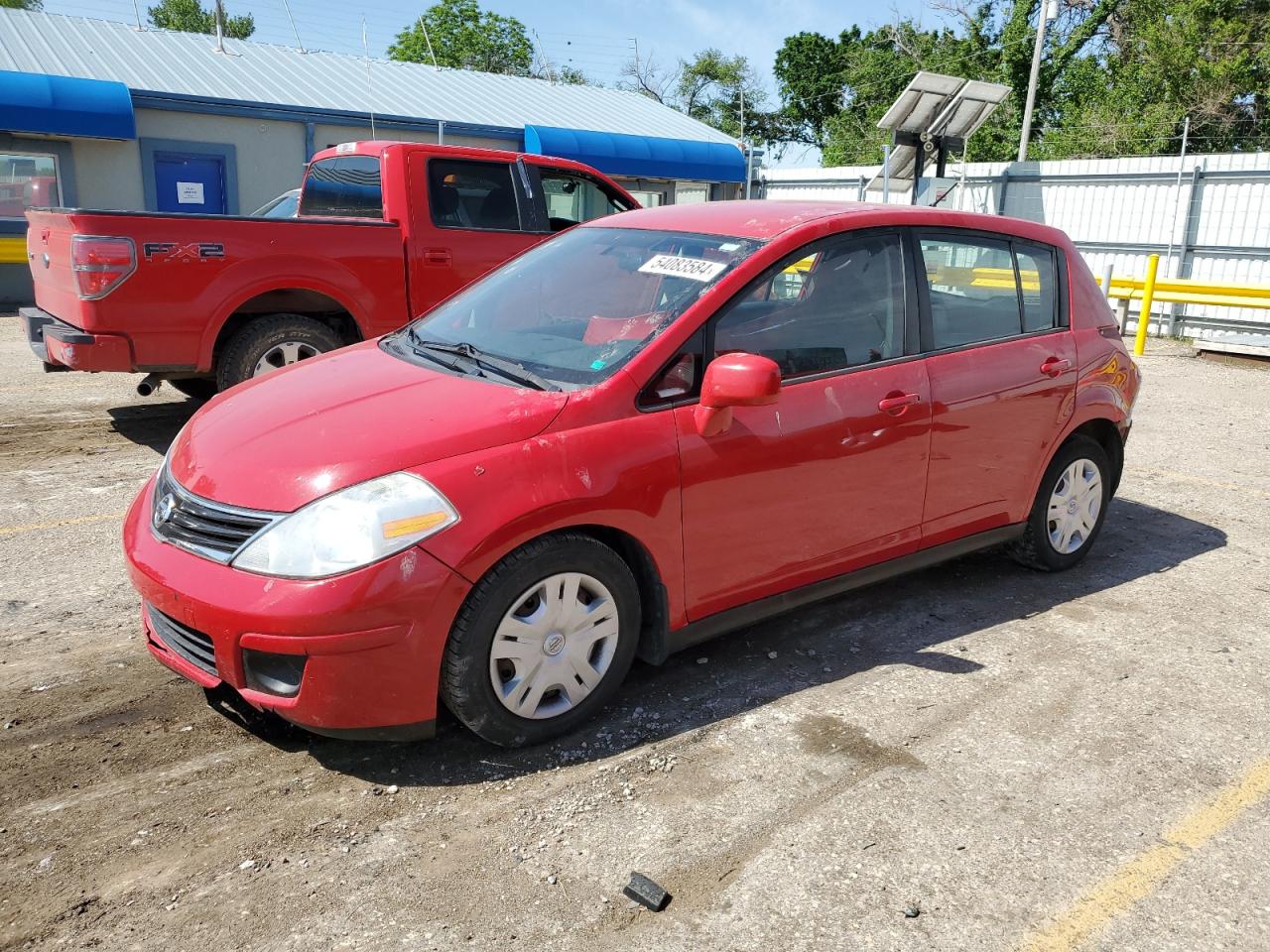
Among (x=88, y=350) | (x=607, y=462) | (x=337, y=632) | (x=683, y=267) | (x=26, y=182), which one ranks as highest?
(x=26, y=182)

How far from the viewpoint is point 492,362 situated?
143 inches

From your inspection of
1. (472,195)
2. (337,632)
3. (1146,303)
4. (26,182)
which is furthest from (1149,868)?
(26,182)

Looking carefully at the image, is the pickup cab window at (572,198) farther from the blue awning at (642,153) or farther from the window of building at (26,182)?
the window of building at (26,182)

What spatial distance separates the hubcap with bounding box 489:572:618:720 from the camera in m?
3.08

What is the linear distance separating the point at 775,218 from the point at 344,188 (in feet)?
16.5

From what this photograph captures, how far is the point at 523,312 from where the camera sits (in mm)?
3988

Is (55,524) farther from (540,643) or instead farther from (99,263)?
(540,643)

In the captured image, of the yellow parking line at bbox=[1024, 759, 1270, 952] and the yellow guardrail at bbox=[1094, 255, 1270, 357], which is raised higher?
the yellow guardrail at bbox=[1094, 255, 1270, 357]

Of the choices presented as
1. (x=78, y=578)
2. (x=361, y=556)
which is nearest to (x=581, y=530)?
(x=361, y=556)

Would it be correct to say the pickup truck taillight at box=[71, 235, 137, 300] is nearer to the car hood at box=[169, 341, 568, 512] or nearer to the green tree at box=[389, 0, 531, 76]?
the car hood at box=[169, 341, 568, 512]

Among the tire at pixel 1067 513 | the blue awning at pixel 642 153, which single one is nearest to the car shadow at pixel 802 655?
the tire at pixel 1067 513

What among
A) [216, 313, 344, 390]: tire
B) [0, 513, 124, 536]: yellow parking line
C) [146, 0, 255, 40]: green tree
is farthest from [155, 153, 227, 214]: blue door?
[146, 0, 255, 40]: green tree

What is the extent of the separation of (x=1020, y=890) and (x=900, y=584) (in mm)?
2326

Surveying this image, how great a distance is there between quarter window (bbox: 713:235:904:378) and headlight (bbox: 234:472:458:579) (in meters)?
1.22
